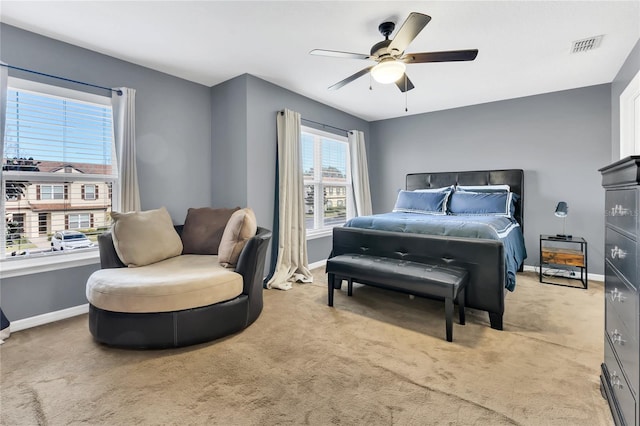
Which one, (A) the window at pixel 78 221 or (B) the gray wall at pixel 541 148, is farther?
(B) the gray wall at pixel 541 148

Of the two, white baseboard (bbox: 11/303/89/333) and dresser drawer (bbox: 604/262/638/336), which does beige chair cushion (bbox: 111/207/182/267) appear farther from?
dresser drawer (bbox: 604/262/638/336)

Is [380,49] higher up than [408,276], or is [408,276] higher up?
[380,49]

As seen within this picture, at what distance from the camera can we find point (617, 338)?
1.34 metres

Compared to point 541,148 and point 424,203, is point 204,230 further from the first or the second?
point 541,148

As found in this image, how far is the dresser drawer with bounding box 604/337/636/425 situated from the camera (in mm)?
1158

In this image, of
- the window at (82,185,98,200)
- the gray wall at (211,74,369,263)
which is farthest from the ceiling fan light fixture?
the window at (82,185,98,200)

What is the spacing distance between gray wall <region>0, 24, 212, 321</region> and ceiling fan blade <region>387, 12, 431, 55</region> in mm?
2556

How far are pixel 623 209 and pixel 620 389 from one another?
0.82m

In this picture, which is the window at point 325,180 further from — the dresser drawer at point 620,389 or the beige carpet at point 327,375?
the dresser drawer at point 620,389

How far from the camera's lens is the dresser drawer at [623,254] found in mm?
1129

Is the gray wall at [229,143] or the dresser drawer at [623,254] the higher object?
the gray wall at [229,143]

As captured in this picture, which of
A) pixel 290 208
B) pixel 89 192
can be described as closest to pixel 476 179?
pixel 290 208

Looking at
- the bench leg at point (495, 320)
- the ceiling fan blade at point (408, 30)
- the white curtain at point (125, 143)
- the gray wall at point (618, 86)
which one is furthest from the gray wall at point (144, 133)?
the gray wall at point (618, 86)

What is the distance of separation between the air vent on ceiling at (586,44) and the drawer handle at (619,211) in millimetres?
2174
